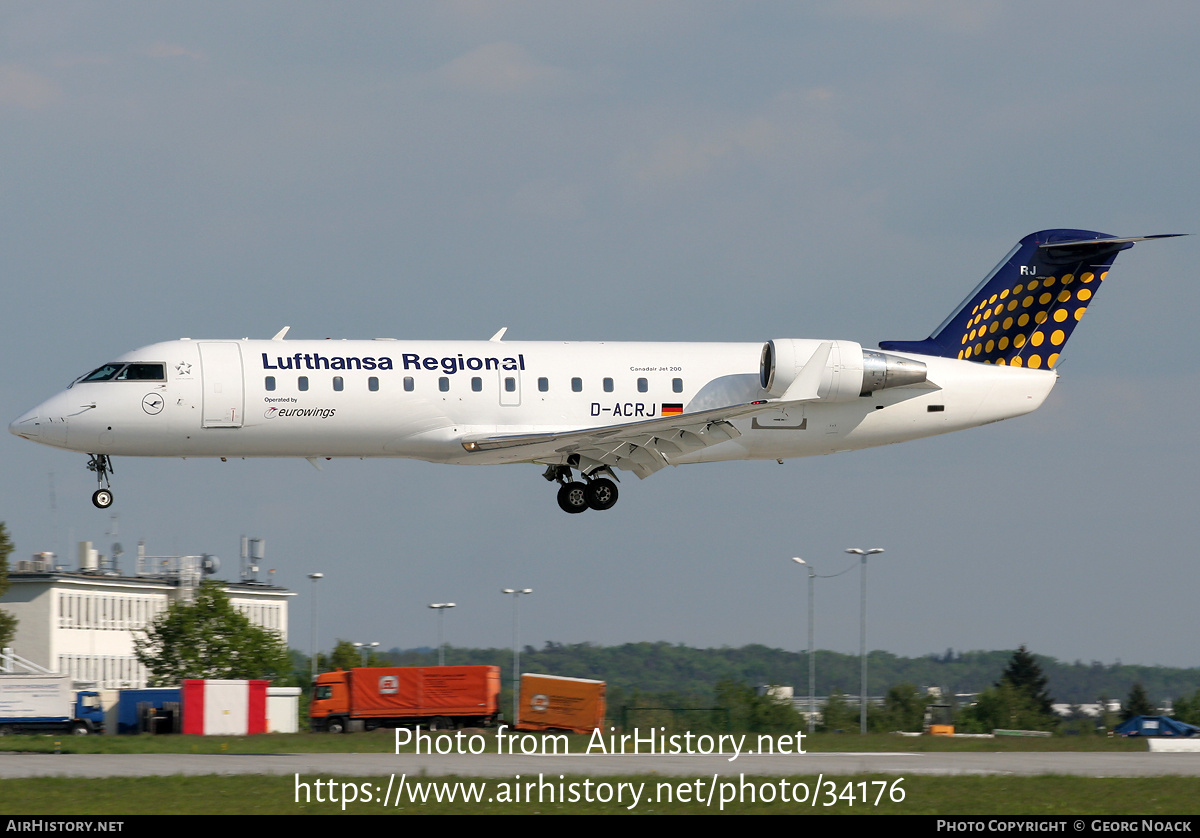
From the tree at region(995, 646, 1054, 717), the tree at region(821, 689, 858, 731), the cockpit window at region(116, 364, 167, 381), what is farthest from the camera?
the tree at region(995, 646, 1054, 717)

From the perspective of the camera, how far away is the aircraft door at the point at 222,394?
3070 cm

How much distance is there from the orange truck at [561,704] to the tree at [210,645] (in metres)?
39.5

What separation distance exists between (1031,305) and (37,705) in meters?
31.8

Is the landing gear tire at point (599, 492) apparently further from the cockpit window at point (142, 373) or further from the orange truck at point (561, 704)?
the orange truck at point (561, 704)

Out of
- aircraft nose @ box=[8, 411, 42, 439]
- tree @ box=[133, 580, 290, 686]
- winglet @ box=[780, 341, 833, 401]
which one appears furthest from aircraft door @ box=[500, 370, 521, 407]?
tree @ box=[133, 580, 290, 686]

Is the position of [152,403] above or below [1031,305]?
below

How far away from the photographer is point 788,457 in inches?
1362

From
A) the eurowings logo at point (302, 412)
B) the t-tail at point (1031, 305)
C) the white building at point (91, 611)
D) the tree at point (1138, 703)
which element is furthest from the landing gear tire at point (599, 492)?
the tree at point (1138, 703)

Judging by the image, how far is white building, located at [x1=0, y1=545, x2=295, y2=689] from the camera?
287 ft

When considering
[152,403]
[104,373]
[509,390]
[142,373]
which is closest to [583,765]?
[509,390]

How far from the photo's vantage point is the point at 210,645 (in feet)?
264

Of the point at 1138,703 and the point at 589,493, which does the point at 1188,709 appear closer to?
the point at 1138,703

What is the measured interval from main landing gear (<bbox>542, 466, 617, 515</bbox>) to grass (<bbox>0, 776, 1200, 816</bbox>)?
1071 centimetres

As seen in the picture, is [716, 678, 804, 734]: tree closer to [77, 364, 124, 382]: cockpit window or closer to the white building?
the white building
